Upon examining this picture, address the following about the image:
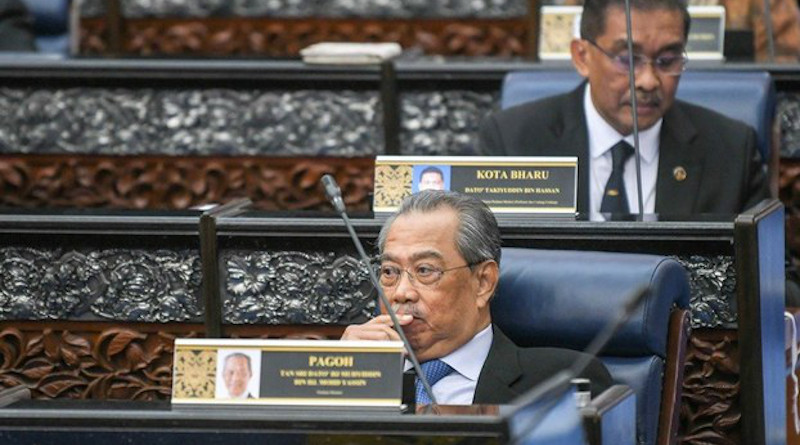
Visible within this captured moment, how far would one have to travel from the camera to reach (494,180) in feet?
12.5

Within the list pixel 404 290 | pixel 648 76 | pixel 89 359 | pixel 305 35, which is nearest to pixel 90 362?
pixel 89 359

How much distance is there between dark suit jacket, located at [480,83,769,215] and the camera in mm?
4352

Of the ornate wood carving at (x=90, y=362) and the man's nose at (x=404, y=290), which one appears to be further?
the ornate wood carving at (x=90, y=362)

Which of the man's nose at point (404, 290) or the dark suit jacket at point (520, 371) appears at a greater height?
the man's nose at point (404, 290)

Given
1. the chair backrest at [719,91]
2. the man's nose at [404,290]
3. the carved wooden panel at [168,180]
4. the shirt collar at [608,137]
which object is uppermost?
the chair backrest at [719,91]

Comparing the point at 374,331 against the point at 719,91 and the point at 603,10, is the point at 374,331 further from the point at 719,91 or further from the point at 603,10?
the point at 719,91

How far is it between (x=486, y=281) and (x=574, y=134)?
108 centimetres

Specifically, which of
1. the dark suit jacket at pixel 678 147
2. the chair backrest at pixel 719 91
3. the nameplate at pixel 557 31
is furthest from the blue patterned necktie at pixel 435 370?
the nameplate at pixel 557 31

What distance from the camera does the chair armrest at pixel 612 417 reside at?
2.99 meters

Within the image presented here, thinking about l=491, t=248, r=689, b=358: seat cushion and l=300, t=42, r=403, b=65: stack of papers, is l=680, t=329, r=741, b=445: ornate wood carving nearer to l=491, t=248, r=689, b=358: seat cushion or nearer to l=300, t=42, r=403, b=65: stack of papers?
l=491, t=248, r=689, b=358: seat cushion

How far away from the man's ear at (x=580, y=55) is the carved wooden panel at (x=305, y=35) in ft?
8.45

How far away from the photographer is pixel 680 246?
3.72 m

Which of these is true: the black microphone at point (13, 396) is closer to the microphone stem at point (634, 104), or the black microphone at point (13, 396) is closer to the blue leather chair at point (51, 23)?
the microphone stem at point (634, 104)

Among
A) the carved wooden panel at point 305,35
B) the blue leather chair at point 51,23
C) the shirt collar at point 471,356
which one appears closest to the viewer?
the shirt collar at point 471,356
